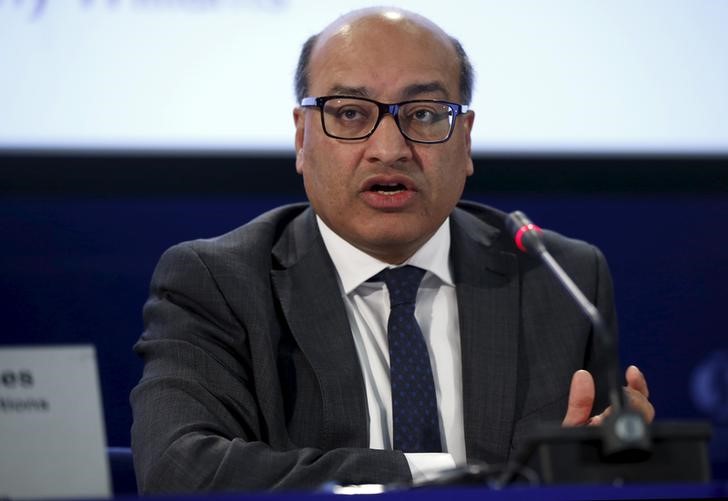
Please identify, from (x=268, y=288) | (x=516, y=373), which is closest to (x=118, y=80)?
(x=268, y=288)

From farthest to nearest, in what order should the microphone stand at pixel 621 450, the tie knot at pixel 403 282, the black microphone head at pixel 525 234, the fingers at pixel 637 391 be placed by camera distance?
the tie knot at pixel 403 282
the fingers at pixel 637 391
the black microphone head at pixel 525 234
the microphone stand at pixel 621 450

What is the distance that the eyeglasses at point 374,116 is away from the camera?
2604 millimetres

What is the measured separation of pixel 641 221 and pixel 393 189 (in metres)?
1.73

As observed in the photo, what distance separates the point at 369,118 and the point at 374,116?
0.01 m

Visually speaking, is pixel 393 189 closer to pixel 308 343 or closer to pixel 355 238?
pixel 355 238

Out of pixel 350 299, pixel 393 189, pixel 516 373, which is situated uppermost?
pixel 393 189

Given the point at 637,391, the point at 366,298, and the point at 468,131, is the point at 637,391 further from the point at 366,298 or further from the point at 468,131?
the point at 468,131

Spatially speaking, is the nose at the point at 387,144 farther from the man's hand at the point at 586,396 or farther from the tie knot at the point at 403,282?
the man's hand at the point at 586,396

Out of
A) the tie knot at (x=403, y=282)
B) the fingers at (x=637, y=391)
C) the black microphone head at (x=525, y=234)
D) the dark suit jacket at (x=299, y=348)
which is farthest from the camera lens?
the tie knot at (x=403, y=282)

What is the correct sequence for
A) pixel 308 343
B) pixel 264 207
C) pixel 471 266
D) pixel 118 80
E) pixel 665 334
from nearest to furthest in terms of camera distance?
pixel 308 343
pixel 471 266
pixel 118 80
pixel 264 207
pixel 665 334

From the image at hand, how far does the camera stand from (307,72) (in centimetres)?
277

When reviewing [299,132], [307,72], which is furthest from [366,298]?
[307,72]

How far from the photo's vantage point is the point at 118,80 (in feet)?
11.7

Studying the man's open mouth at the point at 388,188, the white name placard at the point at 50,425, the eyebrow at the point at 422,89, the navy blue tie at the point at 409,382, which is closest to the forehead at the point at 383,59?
the eyebrow at the point at 422,89
